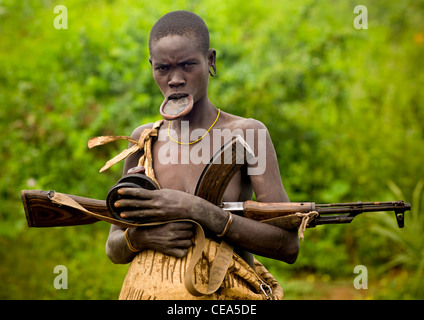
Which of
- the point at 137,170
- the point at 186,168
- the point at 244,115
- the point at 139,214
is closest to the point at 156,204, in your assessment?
the point at 139,214

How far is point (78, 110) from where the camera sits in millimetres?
8070

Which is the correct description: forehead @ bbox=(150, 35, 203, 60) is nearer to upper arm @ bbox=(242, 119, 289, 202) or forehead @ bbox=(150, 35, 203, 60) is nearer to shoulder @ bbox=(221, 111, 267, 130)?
shoulder @ bbox=(221, 111, 267, 130)

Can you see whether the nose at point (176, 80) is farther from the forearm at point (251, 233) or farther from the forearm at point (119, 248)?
the forearm at point (119, 248)

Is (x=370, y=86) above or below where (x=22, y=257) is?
above

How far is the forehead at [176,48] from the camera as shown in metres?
2.66

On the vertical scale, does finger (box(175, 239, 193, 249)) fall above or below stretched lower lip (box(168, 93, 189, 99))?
below

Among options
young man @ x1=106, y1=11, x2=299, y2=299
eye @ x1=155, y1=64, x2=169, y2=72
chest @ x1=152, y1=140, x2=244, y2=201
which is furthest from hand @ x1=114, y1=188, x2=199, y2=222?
eye @ x1=155, y1=64, x2=169, y2=72

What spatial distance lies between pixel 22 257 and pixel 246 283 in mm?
5387

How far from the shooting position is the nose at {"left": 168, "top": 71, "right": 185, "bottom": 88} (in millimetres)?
2660

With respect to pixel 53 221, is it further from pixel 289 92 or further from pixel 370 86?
pixel 370 86

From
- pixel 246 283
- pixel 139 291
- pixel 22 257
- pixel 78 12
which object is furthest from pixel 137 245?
pixel 78 12

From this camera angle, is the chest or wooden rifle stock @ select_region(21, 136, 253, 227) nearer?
wooden rifle stock @ select_region(21, 136, 253, 227)
